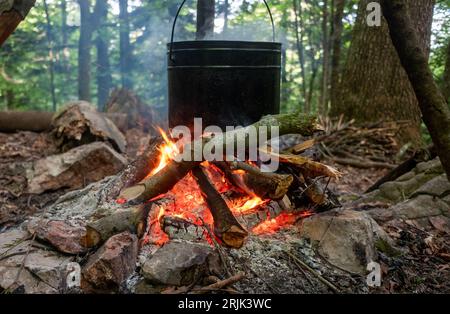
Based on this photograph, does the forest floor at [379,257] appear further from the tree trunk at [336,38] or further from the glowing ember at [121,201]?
the tree trunk at [336,38]

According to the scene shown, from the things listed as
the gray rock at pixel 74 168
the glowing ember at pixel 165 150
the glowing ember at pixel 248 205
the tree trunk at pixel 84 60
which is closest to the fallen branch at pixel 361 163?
the gray rock at pixel 74 168

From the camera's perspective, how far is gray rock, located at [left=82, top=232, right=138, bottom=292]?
2.35m

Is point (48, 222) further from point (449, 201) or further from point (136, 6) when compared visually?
point (136, 6)

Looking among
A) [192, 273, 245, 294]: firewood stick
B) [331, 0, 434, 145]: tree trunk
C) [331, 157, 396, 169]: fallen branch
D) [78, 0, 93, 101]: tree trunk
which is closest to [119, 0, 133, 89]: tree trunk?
[78, 0, 93, 101]: tree trunk

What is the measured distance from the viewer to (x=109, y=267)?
235 centimetres

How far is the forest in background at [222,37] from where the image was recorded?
6.89m

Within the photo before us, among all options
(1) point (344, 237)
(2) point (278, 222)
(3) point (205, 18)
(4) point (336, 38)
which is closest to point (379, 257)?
(1) point (344, 237)

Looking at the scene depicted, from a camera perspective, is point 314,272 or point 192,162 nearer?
point 314,272

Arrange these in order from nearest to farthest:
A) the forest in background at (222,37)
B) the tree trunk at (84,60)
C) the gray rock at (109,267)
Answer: the gray rock at (109,267) → the forest in background at (222,37) → the tree trunk at (84,60)

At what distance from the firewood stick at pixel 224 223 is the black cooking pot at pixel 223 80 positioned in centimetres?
64

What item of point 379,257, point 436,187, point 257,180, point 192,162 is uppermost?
point 192,162

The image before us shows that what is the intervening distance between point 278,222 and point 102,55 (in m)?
13.7

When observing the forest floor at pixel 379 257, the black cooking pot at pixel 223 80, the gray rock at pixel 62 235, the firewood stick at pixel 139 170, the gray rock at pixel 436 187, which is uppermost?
the black cooking pot at pixel 223 80

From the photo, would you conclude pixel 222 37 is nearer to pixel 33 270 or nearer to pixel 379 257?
pixel 379 257
